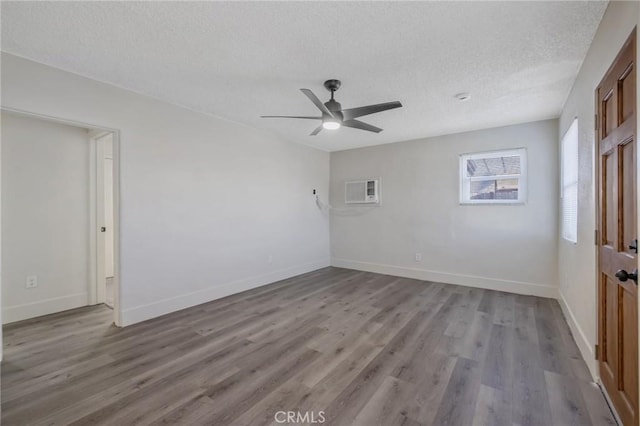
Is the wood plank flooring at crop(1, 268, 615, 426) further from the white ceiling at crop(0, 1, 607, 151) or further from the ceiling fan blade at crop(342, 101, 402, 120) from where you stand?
the white ceiling at crop(0, 1, 607, 151)

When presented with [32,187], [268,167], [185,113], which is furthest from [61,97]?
[268,167]

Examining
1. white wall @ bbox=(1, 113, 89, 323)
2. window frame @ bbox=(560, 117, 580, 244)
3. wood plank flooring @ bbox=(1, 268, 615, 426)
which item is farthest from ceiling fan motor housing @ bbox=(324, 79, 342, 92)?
white wall @ bbox=(1, 113, 89, 323)

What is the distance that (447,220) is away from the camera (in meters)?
4.77

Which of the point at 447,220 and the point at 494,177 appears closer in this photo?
the point at 494,177

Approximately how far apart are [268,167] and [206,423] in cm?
367

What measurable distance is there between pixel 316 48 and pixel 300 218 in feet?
11.4

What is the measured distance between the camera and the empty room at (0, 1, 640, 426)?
5.96ft

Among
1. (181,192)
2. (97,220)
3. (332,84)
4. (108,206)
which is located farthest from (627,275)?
(108,206)

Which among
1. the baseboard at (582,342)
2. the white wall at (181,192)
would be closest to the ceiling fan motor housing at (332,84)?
the white wall at (181,192)

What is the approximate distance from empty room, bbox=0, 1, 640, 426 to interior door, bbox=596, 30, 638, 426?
0.07 ft

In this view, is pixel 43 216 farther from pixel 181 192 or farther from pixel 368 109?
pixel 368 109

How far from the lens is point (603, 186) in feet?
6.23

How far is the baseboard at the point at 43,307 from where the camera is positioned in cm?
313

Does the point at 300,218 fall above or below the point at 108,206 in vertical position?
below
